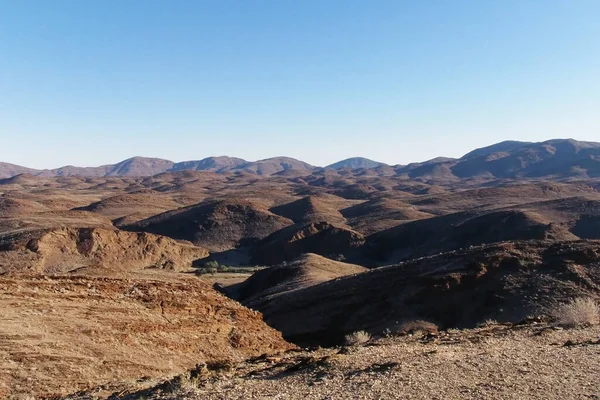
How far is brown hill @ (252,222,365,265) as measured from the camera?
200ft

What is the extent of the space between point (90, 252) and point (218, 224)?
89.8ft

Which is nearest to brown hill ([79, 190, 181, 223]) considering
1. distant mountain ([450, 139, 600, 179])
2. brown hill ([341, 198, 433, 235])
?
brown hill ([341, 198, 433, 235])

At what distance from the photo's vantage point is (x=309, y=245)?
6316cm

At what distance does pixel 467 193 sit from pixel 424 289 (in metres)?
81.6

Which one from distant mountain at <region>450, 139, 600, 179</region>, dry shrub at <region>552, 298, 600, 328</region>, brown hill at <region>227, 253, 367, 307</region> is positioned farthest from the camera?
distant mountain at <region>450, 139, 600, 179</region>

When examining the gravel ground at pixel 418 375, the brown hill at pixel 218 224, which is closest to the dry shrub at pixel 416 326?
the gravel ground at pixel 418 375

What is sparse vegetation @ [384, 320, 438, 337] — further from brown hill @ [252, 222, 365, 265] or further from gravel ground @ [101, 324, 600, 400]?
brown hill @ [252, 222, 365, 265]

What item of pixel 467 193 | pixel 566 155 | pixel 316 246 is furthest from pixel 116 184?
pixel 566 155

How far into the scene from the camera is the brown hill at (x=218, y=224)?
72188 millimetres

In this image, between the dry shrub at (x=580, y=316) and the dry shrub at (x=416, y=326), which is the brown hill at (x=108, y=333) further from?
the dry shrub at (x=580, y=316)

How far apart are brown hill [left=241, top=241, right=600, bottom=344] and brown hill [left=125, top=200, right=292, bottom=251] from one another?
41.4 meters

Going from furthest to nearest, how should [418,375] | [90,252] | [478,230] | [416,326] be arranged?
[478,230] < [90,252] < [416,326] < [418,375]

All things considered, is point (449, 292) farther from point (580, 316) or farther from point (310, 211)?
point (310, 211)

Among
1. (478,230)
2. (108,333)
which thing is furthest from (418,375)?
(478,230)
